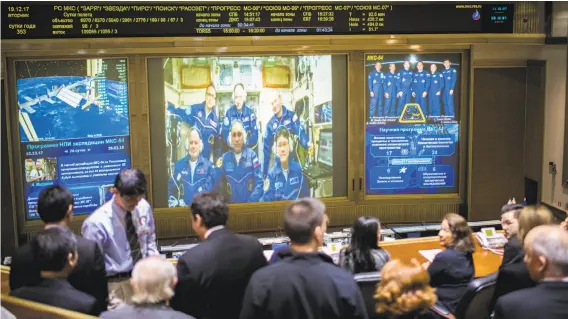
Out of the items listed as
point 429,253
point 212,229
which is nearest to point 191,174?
point 429,253

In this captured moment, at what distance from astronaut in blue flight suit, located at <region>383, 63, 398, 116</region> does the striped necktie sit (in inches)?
109

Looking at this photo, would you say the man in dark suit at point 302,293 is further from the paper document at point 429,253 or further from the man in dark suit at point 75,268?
the paper document at point 429,253

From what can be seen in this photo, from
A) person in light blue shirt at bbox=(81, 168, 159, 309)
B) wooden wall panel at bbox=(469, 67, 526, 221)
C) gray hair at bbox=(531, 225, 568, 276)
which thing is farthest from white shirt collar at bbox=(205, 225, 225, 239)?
wooden wall panel at bbox=(469, 67, 526, 221)

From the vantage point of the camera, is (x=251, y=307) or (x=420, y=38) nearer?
(x=251, y=307)

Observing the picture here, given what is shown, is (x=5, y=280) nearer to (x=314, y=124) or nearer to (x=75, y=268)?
(x=75, y=268)

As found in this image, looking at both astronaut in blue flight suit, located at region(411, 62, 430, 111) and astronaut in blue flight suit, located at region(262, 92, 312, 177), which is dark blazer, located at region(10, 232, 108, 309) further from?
astronaut in blue flight suit, located at region(411, 62, 430, 111)

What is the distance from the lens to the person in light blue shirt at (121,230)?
3.24 m

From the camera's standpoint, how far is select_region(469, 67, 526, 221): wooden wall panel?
5863 mm

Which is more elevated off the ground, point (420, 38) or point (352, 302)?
point (420, 38)

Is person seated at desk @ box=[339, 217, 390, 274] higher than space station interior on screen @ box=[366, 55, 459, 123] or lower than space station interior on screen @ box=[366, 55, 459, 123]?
lower

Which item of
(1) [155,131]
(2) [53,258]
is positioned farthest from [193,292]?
(1) [155,131]

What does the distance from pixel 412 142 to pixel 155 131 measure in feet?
6.94

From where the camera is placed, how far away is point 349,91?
17.9 ft

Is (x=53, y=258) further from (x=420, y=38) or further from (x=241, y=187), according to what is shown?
(x=420, y=38)
